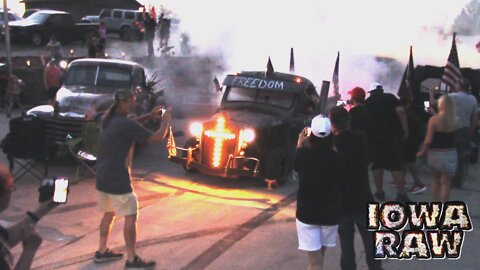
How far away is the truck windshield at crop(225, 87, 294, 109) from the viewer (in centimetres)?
971

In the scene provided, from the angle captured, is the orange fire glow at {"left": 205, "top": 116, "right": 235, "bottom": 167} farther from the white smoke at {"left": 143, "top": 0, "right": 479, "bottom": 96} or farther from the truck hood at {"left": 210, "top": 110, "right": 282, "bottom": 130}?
the white smoke at {"left": 143, "top": 0, "right": 479, "bottom": 96}

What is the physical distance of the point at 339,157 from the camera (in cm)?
424

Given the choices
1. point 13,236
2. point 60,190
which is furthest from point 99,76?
point 13,236

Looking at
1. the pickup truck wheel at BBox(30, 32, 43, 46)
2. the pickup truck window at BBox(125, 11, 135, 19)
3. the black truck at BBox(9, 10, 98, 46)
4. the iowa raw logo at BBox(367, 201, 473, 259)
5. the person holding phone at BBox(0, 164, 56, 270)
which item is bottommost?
the iowa raw logo at BBox(367, 201, 473, 259)

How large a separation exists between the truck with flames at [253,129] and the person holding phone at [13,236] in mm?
5864

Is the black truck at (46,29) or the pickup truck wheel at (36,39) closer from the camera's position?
the black truck at (46,29)

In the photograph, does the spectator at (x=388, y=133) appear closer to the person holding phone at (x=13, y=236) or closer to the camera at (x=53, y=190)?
the camera at (x=53, y=190)

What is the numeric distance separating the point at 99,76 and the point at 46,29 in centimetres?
1572

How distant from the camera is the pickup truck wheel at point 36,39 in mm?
24797

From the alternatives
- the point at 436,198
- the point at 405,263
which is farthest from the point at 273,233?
the point at 436,198

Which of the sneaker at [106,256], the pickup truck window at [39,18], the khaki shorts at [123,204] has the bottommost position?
the sneaker at [106,256]

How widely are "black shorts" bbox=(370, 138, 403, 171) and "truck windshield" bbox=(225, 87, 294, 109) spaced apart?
2.51 metres

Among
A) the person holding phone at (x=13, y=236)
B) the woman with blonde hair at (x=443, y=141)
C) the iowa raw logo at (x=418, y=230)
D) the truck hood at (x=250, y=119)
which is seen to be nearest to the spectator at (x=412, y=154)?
the woman with blonde hair at (x=443, y=141)

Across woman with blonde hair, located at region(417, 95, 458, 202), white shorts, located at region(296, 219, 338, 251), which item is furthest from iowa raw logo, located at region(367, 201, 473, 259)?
white shorts, located at region(296, 219, 338, 251)
